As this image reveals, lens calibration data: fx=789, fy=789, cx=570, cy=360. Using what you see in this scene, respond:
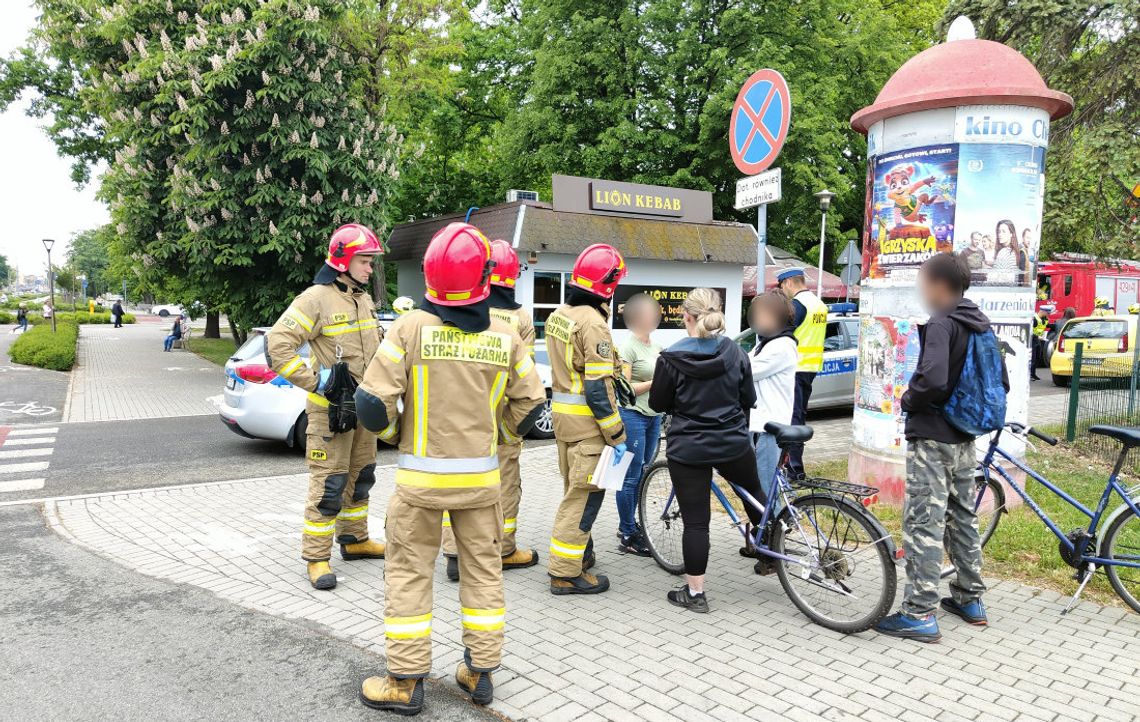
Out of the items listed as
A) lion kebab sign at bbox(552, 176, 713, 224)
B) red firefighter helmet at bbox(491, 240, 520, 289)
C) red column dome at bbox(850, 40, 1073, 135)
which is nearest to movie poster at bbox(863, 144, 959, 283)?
red column dome at bbox(850, 40, 1073, 135)

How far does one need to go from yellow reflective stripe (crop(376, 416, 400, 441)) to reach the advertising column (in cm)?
426

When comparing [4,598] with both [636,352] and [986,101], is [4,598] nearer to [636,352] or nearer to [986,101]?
[636,352]

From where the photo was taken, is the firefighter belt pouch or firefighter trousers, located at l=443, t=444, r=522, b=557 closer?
the firefighter belt pouch

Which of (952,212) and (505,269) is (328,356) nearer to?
(505,269)

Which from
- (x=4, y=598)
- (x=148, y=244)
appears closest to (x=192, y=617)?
(x=4, y=598)

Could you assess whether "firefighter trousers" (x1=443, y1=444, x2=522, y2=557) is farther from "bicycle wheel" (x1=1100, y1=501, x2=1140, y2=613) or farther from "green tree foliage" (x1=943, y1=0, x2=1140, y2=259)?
"green tree foliage" (x1=943, y1=0, x2=1140, y2=259)

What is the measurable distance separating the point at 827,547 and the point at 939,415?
902 millimetres

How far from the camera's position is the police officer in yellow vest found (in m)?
6.58

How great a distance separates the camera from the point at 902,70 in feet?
20.7

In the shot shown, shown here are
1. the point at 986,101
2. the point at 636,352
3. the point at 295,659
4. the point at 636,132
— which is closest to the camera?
the point at 295,659

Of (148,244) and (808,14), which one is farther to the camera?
(808,14)

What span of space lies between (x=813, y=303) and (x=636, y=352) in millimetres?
2155

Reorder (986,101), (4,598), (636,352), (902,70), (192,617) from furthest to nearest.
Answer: (902,70), (986,101), (636,352), (4,598), (192,617)

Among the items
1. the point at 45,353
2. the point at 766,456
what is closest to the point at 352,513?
the point at 766,456
